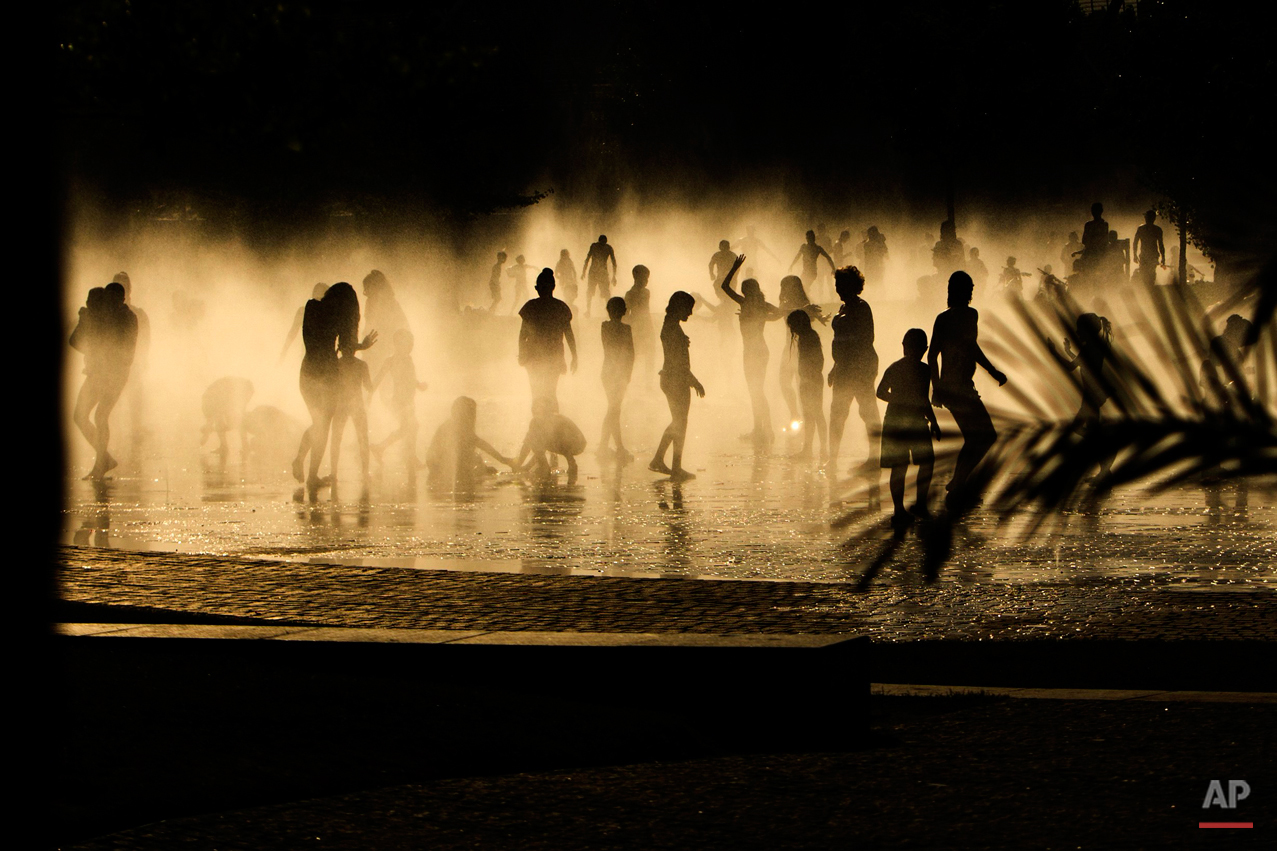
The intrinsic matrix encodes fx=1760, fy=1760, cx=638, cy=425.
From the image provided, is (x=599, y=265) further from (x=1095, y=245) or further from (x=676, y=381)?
(x=676, y=381)

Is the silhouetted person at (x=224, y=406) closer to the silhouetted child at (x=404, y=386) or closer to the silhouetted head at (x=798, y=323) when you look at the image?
the silhouetted child at (x=404, y=386)

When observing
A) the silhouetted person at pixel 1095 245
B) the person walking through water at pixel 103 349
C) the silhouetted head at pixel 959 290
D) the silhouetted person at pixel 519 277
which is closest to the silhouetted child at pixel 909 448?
the silhouetted head at pixel 959 290

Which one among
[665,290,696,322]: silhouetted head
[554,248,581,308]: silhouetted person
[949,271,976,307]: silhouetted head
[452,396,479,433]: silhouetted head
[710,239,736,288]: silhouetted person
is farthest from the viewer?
[554,248,581,308]: silhouetted person

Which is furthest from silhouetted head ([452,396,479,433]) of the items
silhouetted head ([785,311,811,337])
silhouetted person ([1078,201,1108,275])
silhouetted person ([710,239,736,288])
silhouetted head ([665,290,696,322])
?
silhouetted person ([1078,201,1108,275])

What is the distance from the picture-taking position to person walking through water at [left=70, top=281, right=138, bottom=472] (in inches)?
653

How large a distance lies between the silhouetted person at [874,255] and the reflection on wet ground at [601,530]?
65.9ft

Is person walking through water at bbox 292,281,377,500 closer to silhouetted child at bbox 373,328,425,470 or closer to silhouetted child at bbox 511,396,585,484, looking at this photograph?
silhouetted child at bbox 373,328,425,470

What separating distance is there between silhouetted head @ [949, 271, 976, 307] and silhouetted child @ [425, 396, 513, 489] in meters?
6.13

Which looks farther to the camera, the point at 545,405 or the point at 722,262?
the point at 722,262

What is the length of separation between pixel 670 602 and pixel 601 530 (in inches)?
140

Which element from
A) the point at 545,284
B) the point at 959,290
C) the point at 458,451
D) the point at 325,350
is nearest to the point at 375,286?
the point at 545,284

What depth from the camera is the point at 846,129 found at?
51344 millimetres

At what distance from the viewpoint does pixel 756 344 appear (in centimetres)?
1906

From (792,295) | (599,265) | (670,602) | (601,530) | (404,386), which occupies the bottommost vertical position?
(670,602)
